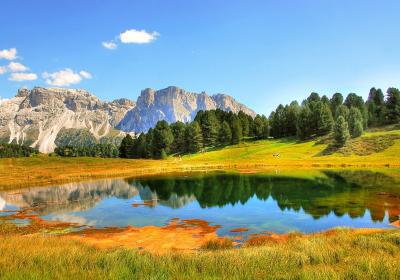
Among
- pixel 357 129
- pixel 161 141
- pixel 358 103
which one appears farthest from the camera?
pixel 161 141

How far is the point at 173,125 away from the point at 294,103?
5617 cm

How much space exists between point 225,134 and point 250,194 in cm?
9412

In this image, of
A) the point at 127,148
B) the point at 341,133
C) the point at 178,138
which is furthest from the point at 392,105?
the point at 127,148

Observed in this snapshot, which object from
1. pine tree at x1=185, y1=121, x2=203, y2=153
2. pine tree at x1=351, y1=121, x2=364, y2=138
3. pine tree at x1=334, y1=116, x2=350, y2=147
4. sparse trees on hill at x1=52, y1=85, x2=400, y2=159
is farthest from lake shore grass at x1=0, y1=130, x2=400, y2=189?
pine tree at x1=185, y1=121, x2=203, y2=153

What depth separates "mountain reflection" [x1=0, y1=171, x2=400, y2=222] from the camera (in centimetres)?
3628

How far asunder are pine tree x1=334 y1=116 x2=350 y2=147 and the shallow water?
43349 millimetres

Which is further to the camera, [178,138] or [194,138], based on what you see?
[178,138]

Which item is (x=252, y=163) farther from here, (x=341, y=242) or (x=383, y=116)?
(x=341, y=242)

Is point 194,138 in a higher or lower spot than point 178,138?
lower

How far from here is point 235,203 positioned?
4288cm

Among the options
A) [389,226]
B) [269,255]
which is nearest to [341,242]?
[269,255]

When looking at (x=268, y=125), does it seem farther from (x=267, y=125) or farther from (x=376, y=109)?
(x=376, y=109)

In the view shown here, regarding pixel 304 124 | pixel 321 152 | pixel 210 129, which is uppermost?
pixel 210 129

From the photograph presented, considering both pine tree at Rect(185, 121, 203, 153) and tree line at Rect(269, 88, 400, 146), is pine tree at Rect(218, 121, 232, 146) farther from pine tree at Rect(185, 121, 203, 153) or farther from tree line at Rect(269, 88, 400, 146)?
tree line at Rect(269, 88, 400, 146)
